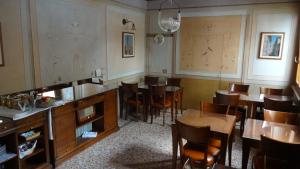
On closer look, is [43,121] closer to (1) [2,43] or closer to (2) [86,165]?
(2) [86,165]

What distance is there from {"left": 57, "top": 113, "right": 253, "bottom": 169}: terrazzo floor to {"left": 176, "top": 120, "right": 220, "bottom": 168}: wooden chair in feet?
2.04

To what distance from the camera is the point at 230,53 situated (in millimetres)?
4828

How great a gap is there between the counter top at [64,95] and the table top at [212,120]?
1426mm

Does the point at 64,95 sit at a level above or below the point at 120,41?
below

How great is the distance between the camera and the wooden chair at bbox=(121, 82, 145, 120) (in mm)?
4289

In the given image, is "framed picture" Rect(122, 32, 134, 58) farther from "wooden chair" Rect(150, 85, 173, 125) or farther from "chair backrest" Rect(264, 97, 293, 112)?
"chair backrest" Rect(264, 97, 293, 112)

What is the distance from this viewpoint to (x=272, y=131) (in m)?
2.27

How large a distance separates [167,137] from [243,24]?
9.11 ft

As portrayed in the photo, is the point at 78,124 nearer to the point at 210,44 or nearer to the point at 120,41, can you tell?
the point at 120,41

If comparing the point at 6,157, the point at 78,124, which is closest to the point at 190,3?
the point at 78,124

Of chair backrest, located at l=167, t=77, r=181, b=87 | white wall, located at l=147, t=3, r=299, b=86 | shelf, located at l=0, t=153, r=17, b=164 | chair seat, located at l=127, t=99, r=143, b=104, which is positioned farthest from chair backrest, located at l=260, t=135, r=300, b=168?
chair backrest, located at l=167, t=77, r=181, b=87

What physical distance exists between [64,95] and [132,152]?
1242 millimetres

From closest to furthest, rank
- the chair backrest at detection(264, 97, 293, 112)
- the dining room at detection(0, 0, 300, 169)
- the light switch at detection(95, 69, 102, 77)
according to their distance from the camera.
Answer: the dining room at detection(0, 0, 300, 169), the chair backrest at detection(264, 97, 293, 112), the light switch at detection(95, 69, 102, 77)

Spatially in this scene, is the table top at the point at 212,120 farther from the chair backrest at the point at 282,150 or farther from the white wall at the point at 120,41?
the white wall at the point at 120,41
